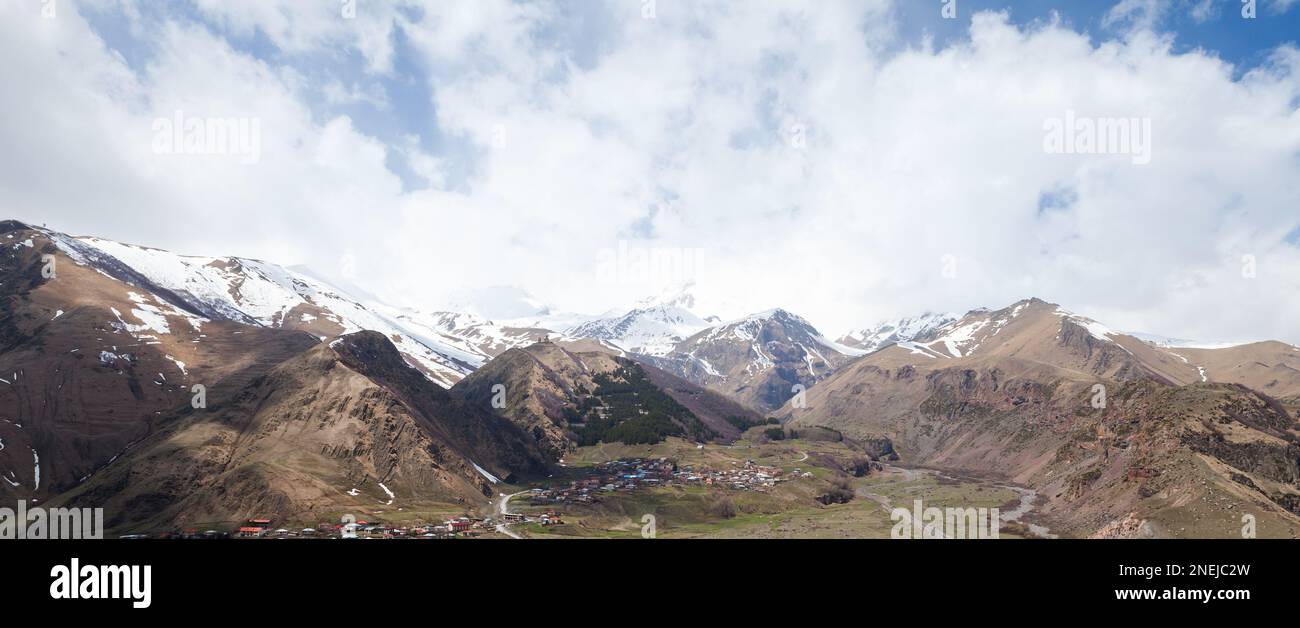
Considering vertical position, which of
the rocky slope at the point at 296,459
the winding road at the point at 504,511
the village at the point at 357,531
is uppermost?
the rocky slope at the point at 296,459

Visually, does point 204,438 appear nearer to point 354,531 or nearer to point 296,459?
point 296,459

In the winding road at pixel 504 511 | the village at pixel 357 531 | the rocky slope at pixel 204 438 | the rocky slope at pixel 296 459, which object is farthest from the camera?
the rocky slope at pixel 204 438

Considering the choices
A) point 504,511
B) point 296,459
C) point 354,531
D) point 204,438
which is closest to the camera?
point 354,531

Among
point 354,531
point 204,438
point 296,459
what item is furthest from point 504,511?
point 204,438

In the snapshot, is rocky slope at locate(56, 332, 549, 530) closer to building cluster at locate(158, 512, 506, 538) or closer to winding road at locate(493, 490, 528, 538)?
winding road at locate(493, 490, 528, 538)

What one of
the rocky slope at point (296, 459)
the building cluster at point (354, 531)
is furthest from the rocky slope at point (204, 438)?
the building cluster at point (354, 531)

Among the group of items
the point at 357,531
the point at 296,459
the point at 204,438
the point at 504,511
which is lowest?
the point at 504,511

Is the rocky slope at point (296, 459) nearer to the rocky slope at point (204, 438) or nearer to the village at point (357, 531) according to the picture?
the rocky slope at point (204, 438)

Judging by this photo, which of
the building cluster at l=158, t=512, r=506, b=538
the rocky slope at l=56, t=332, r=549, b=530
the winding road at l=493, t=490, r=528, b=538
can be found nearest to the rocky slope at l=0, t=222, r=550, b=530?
the rocky slope at l=56, t=332, r=549, b=530

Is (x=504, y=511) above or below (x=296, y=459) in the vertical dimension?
below

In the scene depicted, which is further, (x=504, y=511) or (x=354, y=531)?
(x=504, y=511)

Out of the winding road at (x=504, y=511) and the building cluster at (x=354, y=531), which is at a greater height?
the building cluster at (x=354, y=531)
